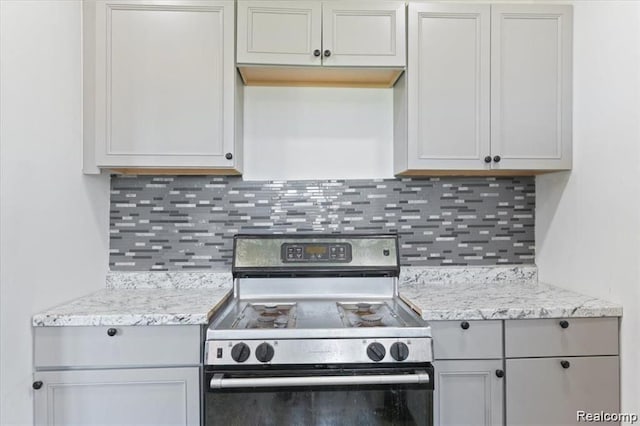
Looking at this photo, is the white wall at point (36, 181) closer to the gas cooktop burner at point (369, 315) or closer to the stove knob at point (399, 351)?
the gas cooktop burner at point (369, 315)

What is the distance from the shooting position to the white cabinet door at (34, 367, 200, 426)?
139 cm

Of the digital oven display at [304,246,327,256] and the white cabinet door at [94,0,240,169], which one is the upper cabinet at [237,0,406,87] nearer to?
the white cabinet door at [94,0,240,169]

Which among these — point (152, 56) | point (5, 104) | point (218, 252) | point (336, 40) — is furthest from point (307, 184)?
point (5, 104)

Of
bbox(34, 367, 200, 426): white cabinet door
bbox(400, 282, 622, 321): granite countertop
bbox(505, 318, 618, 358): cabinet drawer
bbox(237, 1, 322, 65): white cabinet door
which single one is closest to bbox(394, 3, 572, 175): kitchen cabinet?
bbox(237, 1, 322, 65): white cabinet door

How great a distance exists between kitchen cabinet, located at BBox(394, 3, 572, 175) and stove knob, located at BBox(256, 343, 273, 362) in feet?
3.32

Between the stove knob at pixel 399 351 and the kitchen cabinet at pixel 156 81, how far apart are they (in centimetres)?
106

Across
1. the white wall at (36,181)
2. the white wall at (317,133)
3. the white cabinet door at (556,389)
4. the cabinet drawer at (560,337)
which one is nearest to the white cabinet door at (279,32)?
the white wall at (317,133)

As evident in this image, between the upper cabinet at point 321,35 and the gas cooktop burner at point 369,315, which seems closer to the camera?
the gas cooktop burner at point 369,315

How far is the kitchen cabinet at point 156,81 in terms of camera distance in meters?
1.71

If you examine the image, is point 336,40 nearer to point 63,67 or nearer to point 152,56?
point 152,56

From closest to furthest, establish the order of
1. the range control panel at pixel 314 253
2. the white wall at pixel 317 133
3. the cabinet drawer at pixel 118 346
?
1. the cabinet drawer at pixel 118 346
2. the range control panel at pixel 314 253
3. the white wall at pixel 317 133

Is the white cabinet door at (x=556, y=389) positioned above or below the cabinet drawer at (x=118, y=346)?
below

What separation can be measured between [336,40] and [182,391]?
159cm

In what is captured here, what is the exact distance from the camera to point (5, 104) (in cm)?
128
